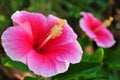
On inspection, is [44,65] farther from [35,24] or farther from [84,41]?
[84,41]

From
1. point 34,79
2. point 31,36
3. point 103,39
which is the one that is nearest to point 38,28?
point 31,36

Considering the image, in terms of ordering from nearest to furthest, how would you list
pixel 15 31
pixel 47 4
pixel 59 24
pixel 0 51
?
pixel 15 31 → pixel 59 24 → pixel 0 51 → pixel 47 4

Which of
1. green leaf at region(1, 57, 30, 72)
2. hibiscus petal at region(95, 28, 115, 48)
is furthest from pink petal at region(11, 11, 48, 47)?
hibiscus petal at region(95, 28, 115, 48)

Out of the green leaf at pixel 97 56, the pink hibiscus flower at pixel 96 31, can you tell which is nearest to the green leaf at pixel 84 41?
the pink hibiscus flower at pixel 96 31

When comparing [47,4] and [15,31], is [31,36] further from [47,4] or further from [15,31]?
[47,4]

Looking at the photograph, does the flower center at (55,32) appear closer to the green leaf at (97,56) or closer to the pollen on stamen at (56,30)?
the pollen on stamen at (56,30)

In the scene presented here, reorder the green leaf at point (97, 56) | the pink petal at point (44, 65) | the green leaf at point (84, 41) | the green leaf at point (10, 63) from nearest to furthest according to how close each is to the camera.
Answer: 1. the pink petal at point (44, 65)
2. the green leaf at point (10, 63)
3. the green leaf at point (97, 56)
4. the green leaf at point (84, 41)

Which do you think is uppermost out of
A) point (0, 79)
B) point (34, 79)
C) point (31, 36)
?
point (31, 36)
